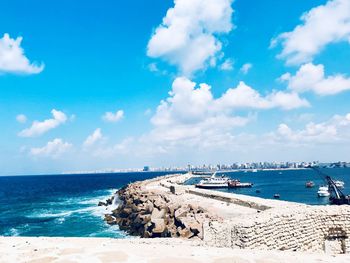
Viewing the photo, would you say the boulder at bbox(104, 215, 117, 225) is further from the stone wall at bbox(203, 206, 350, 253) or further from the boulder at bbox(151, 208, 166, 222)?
the stone wall at bbox(203, 206, 350, 253)

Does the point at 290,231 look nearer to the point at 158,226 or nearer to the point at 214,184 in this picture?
the point at 158,226

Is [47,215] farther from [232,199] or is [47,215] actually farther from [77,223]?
[232,199]

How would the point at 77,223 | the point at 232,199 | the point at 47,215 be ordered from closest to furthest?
the point at 232,199 → the point at 77,223 → the point at 47,215

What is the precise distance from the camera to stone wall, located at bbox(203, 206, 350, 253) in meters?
14.0

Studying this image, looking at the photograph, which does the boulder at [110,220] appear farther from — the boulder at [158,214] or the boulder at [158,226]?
the boulder at [158,226]

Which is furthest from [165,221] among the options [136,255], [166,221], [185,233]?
[136,255]

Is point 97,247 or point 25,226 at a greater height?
point 97,247

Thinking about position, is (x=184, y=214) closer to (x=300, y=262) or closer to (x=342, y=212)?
(x=342, y=212)

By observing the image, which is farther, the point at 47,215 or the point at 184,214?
the point at 47,215

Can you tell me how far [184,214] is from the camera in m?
24.1

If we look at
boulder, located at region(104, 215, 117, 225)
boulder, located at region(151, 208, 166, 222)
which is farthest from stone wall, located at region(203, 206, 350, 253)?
boulder, located at region(104, 215, 117, 225)

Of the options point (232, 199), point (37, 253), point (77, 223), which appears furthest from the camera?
point (77, 223)

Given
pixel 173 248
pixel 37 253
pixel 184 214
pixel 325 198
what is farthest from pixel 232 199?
pixel 325 198

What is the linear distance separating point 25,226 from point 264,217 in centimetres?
3088
